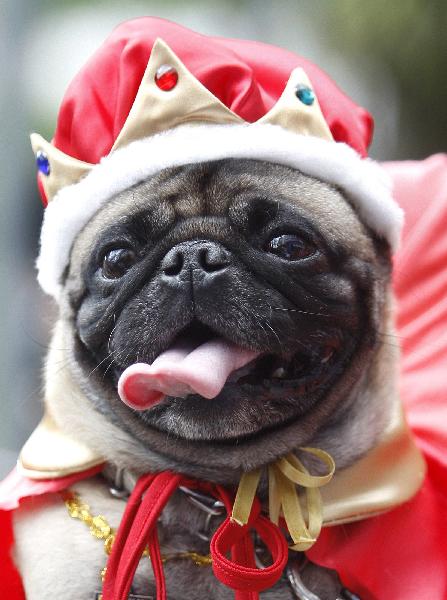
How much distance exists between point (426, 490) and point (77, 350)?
58 centimetres

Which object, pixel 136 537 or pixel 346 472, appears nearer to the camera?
pixel 136 537

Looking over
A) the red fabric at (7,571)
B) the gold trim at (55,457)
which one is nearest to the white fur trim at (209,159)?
the gold trim at (55,457)

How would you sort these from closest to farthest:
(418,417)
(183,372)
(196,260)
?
(183,372) → (196,260) → (418,417)

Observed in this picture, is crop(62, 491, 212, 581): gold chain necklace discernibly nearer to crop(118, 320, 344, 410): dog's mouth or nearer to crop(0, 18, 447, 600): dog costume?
crop(0, 18, 447, 600): dog costume

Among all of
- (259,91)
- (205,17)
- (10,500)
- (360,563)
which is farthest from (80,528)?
(205,17)

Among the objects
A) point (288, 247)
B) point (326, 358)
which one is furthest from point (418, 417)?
point (288, 247)

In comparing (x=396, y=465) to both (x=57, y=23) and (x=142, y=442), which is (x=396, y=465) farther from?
(x=57, y=23)

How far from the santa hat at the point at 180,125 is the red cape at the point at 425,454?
30cm

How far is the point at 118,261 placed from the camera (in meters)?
1.02

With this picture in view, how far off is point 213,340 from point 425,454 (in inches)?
19.1

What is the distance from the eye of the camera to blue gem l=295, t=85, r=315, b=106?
3.53 ft

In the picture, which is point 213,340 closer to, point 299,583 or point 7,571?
point 299,583

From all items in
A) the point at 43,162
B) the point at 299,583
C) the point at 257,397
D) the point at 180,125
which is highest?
the point at 180,125

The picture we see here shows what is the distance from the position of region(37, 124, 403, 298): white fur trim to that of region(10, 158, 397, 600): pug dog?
0.7 inches
